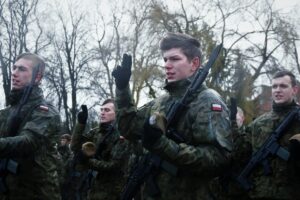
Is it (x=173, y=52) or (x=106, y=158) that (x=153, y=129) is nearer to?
(x=173, y=52)

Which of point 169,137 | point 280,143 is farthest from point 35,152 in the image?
point 280,143

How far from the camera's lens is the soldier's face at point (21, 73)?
16.8 ft

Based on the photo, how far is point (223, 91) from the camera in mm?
25359

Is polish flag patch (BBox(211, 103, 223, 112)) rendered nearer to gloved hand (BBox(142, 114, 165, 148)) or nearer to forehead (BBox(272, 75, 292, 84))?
gloved hand (BBox(142, 114, 165, 148))

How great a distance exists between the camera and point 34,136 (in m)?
4.70

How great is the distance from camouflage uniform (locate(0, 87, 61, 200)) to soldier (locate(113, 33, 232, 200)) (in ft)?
4.38

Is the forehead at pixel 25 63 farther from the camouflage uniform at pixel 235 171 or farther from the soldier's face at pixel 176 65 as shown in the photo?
the camouflage uniform at pixel 235 171

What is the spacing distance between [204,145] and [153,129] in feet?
1.72

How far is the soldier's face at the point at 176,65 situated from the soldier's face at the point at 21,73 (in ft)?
6.71

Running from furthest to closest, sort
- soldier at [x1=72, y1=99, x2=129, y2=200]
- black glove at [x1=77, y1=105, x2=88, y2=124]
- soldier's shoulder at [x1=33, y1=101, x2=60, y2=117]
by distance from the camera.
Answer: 1. soldier at [x1=72, y1=99, x2=129, y2=200]
2. black glove at [x1=77, y1=105, x2=88, y2=124]
3. soldier's shoulder at [x1=33, y1=101, x2=60, y2=117]

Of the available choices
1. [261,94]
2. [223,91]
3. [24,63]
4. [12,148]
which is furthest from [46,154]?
[261,94]

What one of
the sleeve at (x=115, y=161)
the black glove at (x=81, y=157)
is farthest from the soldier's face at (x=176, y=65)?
the black glove at (x=81, y=157)

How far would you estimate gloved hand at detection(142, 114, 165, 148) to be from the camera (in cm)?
306

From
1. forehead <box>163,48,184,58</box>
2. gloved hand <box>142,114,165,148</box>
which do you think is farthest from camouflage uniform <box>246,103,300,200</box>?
gloved hand <box>142,114,165,148</box>
